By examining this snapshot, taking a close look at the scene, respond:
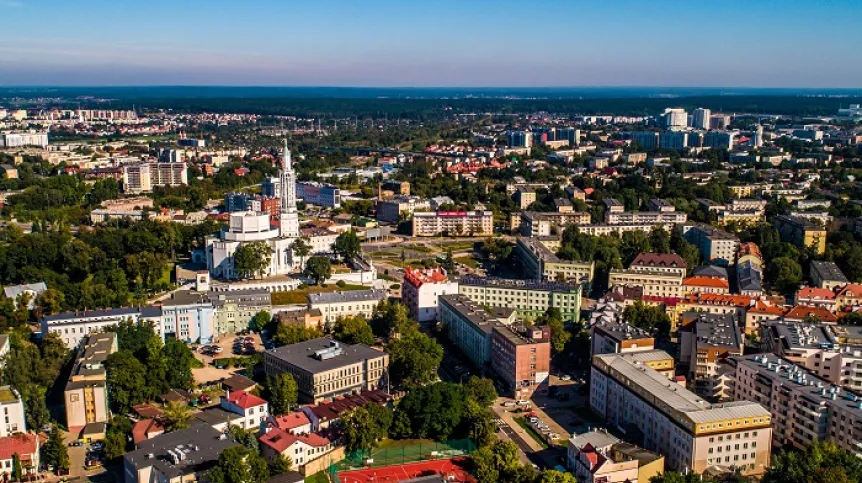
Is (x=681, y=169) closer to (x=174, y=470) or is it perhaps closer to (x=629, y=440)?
(x=629, y=440)

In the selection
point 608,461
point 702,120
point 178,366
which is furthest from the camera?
point 702,120

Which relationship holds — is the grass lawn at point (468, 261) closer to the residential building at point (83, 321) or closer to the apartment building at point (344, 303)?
the apartment building at point (344, 303)

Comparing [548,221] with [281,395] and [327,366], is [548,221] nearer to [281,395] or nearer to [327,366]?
[327,366]

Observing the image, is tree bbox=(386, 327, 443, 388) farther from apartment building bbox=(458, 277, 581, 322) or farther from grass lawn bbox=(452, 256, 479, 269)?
grass lawn bbox=(452, 256, 479, 269)

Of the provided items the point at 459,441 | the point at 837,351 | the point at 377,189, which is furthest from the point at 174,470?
the point at 377,189

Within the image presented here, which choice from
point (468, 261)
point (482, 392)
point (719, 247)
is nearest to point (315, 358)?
point (482, 392)

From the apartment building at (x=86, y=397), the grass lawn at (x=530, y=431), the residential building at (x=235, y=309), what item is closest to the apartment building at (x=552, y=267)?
the residential building at (x=235, y=309)
